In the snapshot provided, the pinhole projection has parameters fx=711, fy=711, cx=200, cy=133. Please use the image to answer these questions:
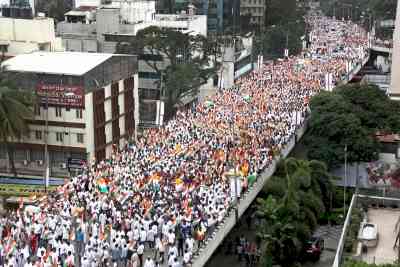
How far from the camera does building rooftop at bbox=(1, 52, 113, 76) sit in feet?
143

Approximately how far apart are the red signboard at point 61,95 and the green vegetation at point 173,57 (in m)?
16.1

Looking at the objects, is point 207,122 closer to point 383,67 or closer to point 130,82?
point 130,82

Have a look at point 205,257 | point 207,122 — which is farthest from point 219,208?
point 207,122

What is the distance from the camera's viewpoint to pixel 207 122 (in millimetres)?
43312

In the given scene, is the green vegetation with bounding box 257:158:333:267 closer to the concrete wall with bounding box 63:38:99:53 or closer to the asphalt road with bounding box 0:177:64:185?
the asphalt road with bounding box 0:177:64:185

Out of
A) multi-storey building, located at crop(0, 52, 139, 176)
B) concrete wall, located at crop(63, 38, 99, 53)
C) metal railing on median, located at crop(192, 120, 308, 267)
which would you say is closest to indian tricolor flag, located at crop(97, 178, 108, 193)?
metal railing on median, located at crop(192, 120, 308, 267)

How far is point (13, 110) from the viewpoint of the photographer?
41188mm

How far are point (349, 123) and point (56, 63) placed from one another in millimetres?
18721

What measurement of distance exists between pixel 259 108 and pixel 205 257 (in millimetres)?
22320

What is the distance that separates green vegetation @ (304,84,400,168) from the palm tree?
56.5 ft

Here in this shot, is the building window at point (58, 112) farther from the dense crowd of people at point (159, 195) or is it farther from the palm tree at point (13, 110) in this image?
the dense crowd of people at point (159, 195)

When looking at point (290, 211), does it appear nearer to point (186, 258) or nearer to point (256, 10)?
point (186, 258)

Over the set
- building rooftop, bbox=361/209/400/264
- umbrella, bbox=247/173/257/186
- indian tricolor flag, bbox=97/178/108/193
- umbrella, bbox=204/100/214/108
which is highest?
umbrella, bbox=204/100/214/108

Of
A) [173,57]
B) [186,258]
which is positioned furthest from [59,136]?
[186,258]
